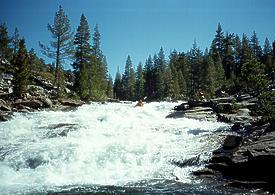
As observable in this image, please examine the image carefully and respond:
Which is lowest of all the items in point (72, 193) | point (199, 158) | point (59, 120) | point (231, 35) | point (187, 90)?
point (72, 193)

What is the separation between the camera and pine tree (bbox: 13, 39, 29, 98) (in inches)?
1277

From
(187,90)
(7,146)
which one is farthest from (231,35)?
(7,146)

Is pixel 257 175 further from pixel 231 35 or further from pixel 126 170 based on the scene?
pixel 231 35

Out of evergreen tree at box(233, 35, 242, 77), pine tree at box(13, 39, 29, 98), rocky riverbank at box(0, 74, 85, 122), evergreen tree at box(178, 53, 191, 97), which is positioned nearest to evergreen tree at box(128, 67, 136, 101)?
evergreen tree at box(178, 53, 191, 97)

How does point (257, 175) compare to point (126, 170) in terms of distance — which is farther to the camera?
point (126, 170)

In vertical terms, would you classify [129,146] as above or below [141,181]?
above

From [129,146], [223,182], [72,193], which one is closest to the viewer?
[72,193]

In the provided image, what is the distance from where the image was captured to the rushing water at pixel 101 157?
1108 cm

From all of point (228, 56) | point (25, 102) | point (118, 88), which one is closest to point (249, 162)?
point (25, 102)

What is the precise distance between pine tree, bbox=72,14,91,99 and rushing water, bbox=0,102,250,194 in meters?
25.1

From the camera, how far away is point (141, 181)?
11453mm

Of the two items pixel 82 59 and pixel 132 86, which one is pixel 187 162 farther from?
pixel 132 86

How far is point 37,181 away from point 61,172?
135cm

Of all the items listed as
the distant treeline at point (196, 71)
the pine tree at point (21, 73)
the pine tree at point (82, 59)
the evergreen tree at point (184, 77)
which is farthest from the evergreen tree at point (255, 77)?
the evergreen tree at point (184, 77)
